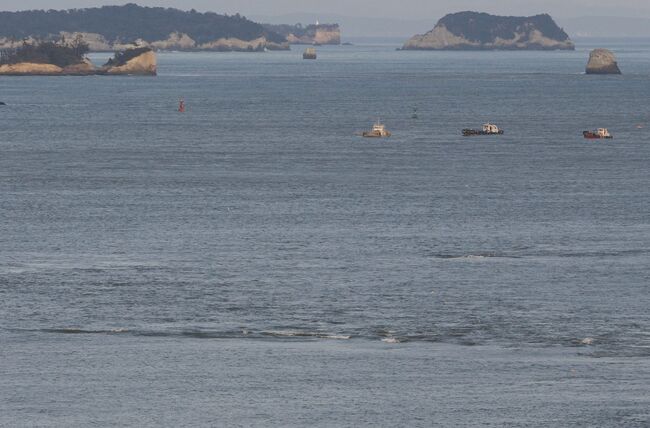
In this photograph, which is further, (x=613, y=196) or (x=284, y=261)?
(x=613, y=196)

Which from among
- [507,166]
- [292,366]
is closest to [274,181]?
[507,166]

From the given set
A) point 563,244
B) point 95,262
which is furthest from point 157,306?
point 563,244

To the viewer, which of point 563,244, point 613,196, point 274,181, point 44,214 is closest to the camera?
point 563,244

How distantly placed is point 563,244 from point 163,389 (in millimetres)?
45014

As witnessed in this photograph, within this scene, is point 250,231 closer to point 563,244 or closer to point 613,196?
point 563,244

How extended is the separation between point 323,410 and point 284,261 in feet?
118

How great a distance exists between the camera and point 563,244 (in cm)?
→ 10144

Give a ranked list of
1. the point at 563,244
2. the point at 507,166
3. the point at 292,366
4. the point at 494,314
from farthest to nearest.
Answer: the point at 507,166
the point at 563,244
the point at 494,314
the point at 292,366

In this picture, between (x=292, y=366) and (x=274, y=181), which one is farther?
(x=274, y=181)

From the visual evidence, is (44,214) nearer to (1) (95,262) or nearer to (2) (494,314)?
(1) (95,262)

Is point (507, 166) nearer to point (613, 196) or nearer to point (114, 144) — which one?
point (613, 196)

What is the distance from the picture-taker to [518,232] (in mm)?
107500

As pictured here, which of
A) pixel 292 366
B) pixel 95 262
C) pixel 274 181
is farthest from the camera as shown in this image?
pixel 274 181

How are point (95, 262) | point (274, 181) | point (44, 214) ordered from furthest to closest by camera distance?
point (274, 181) → point (44, 214) → point (95, 262)
